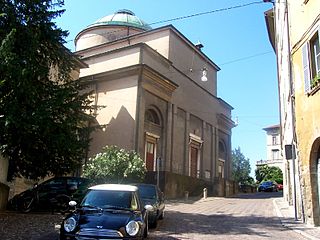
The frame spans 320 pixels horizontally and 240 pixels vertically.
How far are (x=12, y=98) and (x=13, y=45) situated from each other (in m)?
1.85

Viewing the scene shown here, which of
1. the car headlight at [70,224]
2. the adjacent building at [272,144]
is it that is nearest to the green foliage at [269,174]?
the adjacent building at [272,144]

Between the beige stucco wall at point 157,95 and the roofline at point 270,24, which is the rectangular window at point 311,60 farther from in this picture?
the roofline at point 270,24

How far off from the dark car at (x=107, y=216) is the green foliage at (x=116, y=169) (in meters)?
11.3

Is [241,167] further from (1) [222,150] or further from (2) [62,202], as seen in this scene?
(2) [62,202]

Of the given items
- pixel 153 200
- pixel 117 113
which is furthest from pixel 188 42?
pixel 153 200

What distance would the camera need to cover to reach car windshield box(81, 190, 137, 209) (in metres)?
9.13

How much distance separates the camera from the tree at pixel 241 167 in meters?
65.1

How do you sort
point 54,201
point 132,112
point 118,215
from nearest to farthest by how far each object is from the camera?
point 118,215, point 54,201, point 132,112

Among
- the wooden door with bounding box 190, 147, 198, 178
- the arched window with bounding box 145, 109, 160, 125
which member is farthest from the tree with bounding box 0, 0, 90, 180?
the wooden door with bounding box 190, 147, 198, 178

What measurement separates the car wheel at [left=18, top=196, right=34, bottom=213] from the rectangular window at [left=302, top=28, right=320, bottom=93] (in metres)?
11.5

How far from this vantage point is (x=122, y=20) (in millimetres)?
39406

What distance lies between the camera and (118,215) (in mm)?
8508

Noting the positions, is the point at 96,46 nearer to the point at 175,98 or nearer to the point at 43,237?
the point at 175,98

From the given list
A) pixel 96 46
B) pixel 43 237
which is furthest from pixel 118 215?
pixel 96 46
